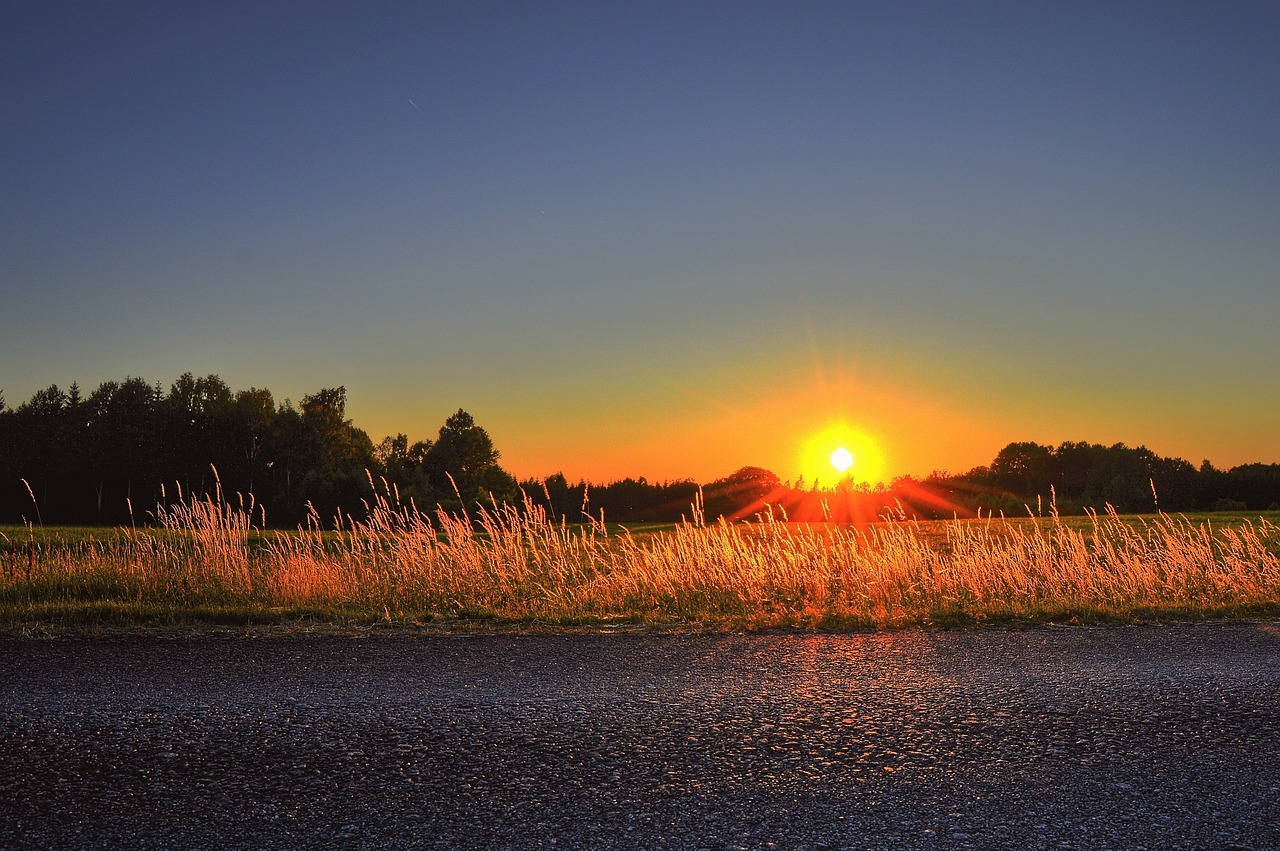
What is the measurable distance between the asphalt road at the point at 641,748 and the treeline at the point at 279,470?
137ft

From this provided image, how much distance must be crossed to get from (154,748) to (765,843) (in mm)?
2995

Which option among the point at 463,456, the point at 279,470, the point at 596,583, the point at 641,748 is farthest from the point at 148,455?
the point at 641,748

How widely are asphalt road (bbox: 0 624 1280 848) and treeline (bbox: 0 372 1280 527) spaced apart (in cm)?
4188

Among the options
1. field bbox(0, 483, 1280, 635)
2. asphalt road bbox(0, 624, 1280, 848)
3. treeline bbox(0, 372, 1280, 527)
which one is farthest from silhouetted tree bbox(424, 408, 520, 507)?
asphalt road bbox(0, 624, 1280, 848)

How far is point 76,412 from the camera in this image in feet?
214

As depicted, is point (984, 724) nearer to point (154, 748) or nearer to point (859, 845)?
point (859, 845)

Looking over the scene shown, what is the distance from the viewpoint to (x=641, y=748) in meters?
4.36

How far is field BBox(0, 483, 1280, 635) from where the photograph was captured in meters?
8.98

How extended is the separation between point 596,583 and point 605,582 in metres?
0.11

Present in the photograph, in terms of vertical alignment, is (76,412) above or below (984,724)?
above

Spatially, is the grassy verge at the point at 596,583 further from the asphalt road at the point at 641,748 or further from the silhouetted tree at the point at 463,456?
the silhouetted tree at the point at 463,456

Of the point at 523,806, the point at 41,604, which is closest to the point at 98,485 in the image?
the point at 41,604

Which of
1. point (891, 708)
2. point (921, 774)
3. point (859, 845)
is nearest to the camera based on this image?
point (859, 845)

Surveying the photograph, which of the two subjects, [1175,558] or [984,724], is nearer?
[984,724]
